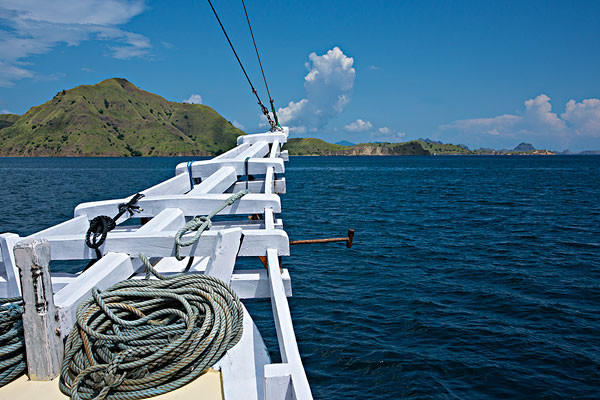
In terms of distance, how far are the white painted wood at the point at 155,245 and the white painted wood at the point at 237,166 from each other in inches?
148

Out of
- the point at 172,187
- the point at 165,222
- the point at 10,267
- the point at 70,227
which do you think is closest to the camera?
the point at 10,267

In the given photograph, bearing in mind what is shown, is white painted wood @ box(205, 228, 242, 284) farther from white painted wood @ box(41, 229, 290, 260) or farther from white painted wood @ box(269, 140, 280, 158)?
white painted wood @ box(269, 140, 280, 158)

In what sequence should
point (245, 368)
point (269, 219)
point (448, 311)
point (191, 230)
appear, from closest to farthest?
point (245, 368) → point (191, 230) → point (269, 219) → point (448, 311)

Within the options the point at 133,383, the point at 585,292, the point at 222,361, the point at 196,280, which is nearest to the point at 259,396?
the point at 222,361

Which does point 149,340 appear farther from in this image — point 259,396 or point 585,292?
point 585,292

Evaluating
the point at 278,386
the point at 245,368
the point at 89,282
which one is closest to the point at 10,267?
the point at 89,282

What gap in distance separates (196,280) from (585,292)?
14.4 meters

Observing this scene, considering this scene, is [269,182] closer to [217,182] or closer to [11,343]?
[217,182]

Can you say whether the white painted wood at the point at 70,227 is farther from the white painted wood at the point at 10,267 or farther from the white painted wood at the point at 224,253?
the white painted wood at the point at 224,253

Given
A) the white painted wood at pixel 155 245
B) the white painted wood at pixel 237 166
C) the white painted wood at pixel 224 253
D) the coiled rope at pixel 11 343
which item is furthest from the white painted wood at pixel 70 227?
the white painted wood at pixel 237 166

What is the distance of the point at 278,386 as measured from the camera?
2.34 m

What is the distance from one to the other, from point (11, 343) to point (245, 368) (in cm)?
173

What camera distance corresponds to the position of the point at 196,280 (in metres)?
3.55

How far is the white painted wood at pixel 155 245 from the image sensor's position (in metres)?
3.90
